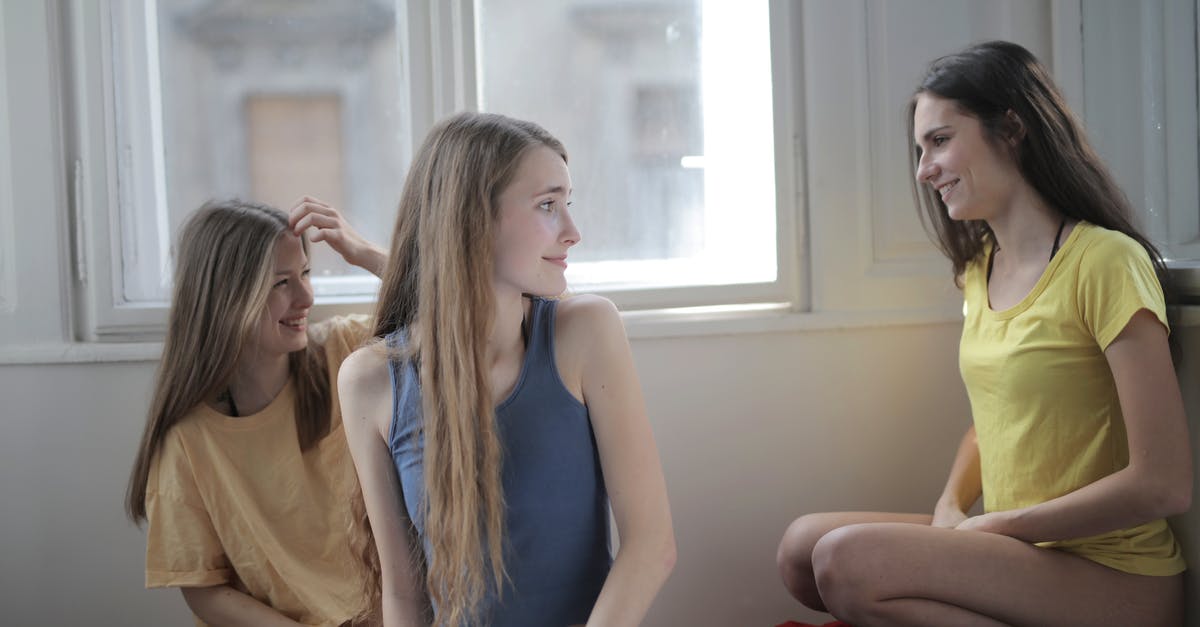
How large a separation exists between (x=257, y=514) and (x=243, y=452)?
123mm

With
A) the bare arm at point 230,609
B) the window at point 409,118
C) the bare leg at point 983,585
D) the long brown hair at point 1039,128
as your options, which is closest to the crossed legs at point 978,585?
the bare leg at point 983,585

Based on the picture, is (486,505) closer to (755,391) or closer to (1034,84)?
(755,391)

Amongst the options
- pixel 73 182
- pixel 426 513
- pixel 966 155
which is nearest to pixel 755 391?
pixel 966 155

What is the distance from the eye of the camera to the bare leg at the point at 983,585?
1.59m

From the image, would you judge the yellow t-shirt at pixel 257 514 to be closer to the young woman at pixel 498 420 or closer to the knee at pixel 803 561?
the young woman at pixel 498 420

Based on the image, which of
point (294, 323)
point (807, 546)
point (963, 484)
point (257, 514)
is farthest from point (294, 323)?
point (963, 484)

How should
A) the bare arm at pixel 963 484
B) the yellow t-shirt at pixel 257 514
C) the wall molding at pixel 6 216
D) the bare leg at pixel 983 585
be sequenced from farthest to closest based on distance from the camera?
the wall molding at pixel 6 216 < the bare arm at pixel 963 484 < the yellow t-shirt at pixel 257 514 < the bare leg at pixel 983 585

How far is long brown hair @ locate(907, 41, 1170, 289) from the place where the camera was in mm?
1658

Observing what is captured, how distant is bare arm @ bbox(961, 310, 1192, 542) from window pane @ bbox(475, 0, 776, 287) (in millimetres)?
891

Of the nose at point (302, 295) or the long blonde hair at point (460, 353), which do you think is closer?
the long blonde hair at point (460, 353)

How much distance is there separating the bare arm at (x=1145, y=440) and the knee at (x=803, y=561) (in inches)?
19.4

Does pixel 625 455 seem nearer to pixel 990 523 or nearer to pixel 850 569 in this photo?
pixel 850 569

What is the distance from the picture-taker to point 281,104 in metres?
2.20

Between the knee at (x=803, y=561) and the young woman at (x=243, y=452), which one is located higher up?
the young woman at (x=243, y=452)
